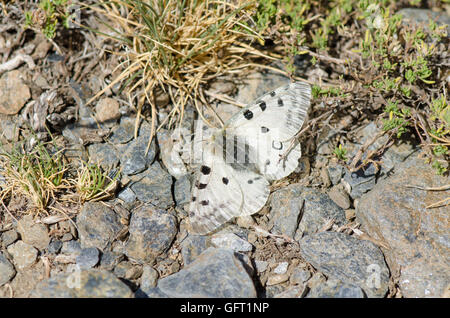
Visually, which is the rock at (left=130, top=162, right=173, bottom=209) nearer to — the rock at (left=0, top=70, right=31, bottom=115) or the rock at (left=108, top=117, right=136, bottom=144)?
the rock at (left=108, top=117, right=136, bottom=144)

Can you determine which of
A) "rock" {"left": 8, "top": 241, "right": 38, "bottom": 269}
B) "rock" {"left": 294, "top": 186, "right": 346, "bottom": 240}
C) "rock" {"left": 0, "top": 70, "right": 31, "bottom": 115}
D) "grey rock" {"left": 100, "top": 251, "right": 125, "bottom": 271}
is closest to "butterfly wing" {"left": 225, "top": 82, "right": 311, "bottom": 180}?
"rock" {"left": 294, "top": 186, "right": 346, "bottom": 240}

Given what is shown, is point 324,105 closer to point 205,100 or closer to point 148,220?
point 205,100

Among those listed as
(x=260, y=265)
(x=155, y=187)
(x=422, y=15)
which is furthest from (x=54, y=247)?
(x=422, y=15)

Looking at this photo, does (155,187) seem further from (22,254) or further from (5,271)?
(5,271)
